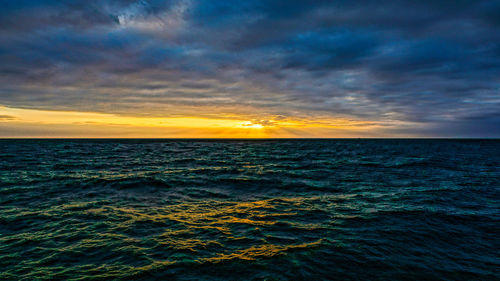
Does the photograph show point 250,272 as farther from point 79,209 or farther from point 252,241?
point 79,209

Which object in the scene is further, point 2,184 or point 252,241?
point 2,184

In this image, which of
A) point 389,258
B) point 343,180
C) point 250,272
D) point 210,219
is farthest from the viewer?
point 343,180

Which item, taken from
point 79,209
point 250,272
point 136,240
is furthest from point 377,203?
point 79,209

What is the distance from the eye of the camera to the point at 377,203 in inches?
677

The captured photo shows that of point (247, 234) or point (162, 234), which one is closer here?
point (162, 234)

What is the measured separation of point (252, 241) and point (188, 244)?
8.77 feet

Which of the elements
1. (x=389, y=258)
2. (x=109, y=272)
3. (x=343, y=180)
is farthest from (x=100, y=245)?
(x=343, y=180)

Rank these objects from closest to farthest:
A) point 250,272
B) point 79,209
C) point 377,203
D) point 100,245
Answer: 1. point 250,272
2. point 100,245
3. point 79,209
4. point 377,203

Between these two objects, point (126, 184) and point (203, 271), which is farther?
point (126, 184)

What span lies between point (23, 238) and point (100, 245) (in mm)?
3777

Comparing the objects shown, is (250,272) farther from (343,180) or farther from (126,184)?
(343,180)

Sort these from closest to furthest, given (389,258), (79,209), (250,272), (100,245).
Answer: (250,272) < (389,258) < (100,245) < (79,209)

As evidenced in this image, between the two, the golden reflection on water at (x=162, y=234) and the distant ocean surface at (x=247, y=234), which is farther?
the golden reflection on water at (x=162, y=234)

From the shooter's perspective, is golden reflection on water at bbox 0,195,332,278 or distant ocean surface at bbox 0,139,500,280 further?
golden reflection on water at bbox 0,195,332,278
